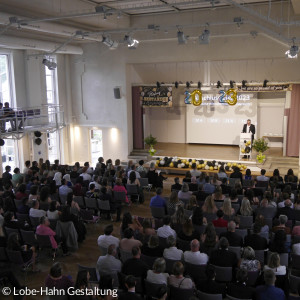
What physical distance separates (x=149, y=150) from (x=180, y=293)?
1321 centimetres

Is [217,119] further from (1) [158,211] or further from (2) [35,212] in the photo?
(2) [35,212]

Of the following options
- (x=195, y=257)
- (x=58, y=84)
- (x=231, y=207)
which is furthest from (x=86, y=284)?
(x=58, y=84)

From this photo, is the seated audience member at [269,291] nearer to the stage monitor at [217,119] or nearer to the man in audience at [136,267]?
the man in audience at [136,267]

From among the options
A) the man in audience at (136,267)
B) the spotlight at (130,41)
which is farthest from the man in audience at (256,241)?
the spotlight at (130,41)

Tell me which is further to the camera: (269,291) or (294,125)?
(294,125)

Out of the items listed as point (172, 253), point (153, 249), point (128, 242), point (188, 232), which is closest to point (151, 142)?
point (188, 232)

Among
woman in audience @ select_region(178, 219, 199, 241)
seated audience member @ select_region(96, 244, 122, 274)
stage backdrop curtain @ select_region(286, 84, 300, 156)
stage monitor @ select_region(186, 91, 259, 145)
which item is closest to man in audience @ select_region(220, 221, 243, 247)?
woman in audience @ select_region(178, 219, 199, 241)

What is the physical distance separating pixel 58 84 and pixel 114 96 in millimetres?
2859

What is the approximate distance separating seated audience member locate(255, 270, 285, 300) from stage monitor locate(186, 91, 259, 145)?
15.0 meters

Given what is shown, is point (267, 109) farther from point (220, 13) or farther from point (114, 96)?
point (114, 96)

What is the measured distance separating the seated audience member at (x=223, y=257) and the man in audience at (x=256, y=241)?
0.71 m

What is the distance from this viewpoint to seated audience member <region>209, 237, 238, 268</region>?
6.05 meters

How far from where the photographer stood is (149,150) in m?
18.3

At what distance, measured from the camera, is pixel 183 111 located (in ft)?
69.8
